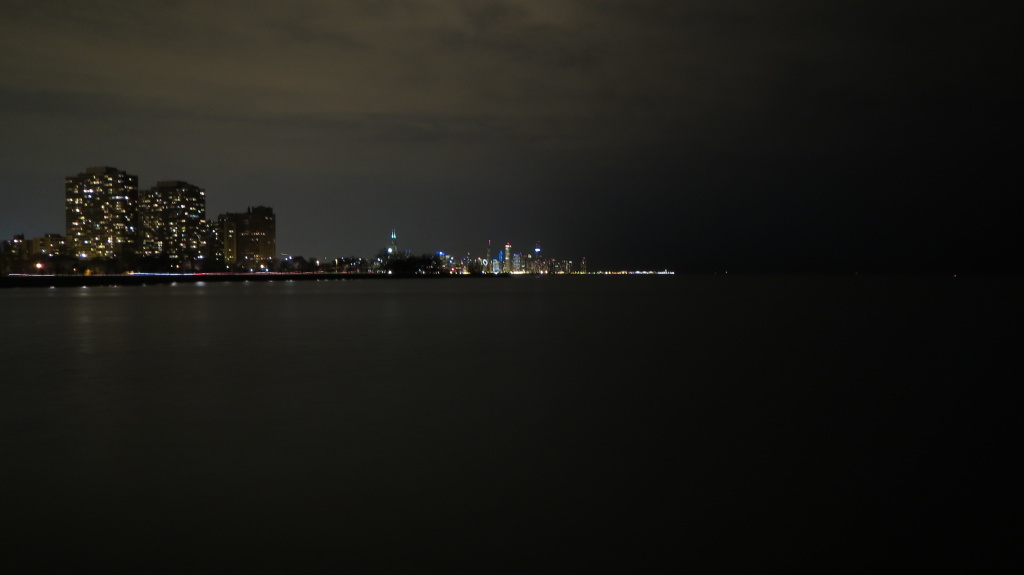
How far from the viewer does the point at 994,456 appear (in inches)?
345

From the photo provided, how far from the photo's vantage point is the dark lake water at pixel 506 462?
19.4ft

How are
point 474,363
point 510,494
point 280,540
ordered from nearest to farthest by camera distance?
point 280,540
point 510,494
point 474,363

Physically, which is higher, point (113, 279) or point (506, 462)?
point (113, 279)

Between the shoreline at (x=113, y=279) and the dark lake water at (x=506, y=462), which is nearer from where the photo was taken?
the dark lake water at (x=506, y=462)

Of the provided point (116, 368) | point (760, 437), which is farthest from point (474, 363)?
point (760, 437)

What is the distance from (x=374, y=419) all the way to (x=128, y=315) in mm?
31716

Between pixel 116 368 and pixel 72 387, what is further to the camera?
pixel 116 368

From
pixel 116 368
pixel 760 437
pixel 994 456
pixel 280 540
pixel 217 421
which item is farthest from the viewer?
pixel 116 368

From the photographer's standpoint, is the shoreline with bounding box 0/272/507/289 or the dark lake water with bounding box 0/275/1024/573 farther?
the shoreline with bounding box 0/272/507/289

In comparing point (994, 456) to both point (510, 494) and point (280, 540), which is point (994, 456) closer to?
point (510, 494)

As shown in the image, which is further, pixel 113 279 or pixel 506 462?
pixel 113 279

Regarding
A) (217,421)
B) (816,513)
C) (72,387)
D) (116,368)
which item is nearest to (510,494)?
(816,513)

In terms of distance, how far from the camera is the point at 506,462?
8.50 metres

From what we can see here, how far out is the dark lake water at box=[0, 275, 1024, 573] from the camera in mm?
5898
